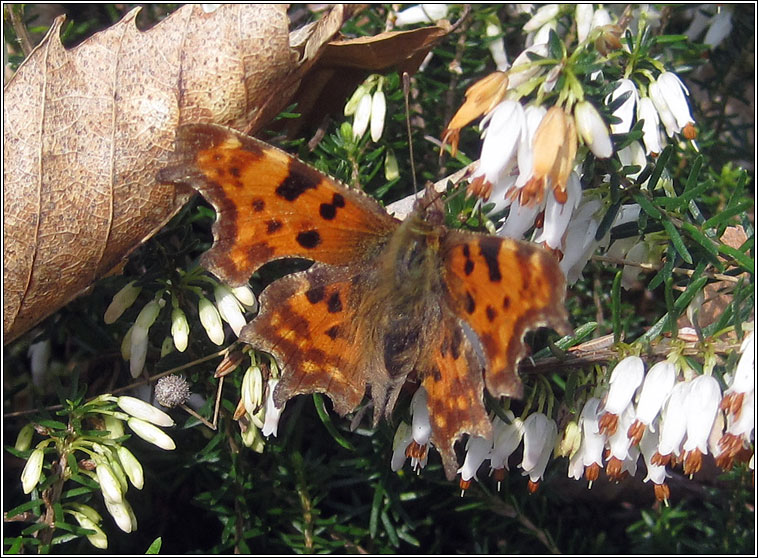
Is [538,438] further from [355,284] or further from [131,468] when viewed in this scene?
[131,468]

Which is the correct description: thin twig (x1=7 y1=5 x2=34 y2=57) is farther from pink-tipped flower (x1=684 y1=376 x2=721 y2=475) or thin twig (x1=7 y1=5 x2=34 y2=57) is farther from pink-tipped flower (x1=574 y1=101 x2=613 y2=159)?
pink-tipped flower (x1=684 y1=376 x2=721 y2=475)

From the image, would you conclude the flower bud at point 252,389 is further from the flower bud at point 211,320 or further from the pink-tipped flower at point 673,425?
the pink-tipped flower at point 673,425

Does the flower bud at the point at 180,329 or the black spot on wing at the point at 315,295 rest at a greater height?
the black spot on wing at the point at 315,295

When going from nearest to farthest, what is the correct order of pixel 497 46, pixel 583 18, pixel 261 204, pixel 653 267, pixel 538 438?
pixel 261 204 → pixel 538 438 → pixel 653 267 → pixel 583 18 → pixel 497 46

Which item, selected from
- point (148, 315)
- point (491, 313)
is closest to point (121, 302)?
point (148, 315)

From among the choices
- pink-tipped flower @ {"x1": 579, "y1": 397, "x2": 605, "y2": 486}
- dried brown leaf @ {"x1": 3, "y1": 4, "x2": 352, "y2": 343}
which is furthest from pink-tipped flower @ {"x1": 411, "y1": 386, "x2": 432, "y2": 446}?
dried brown leaf @ {"x1": 3, "y1": 4, "x2": 352, "y2": 343}

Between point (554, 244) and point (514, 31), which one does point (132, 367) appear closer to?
point (554, 244)

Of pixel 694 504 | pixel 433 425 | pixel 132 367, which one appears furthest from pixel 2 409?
pixel 694 504

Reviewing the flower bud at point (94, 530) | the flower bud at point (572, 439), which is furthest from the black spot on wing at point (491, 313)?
the flower bud at point (94, 530)
